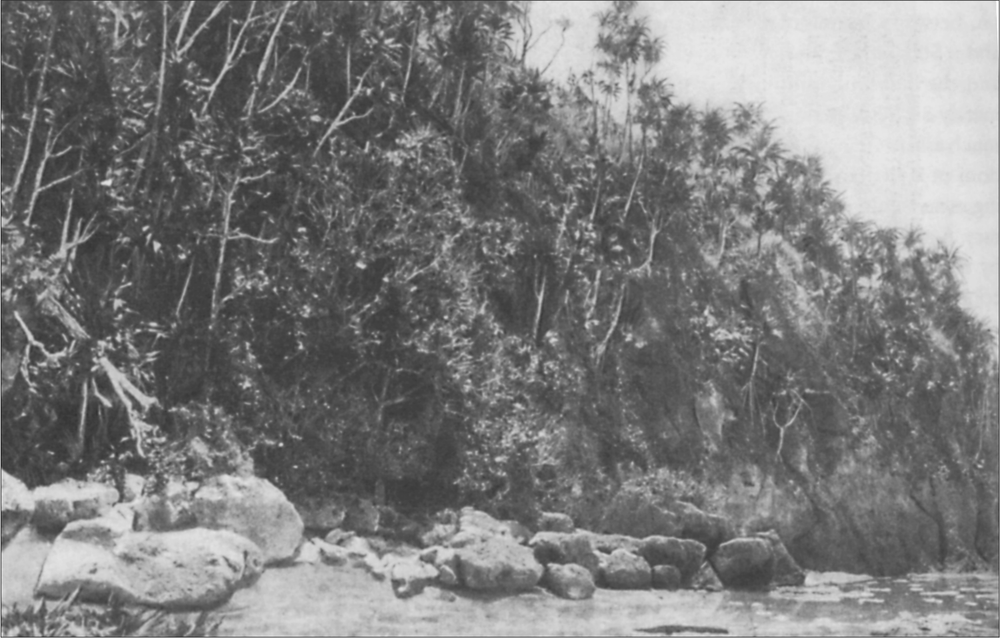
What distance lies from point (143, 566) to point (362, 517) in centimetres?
164

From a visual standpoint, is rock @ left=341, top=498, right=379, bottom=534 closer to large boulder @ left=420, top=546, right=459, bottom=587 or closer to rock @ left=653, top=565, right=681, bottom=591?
large boulder @ left=420, top=546, right=459, bottom=587

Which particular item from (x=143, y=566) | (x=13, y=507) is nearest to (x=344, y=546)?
(x=143, y=566)

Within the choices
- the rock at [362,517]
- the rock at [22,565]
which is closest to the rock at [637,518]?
the rock at [362,517]

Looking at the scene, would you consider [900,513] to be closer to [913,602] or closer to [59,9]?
[913,602]

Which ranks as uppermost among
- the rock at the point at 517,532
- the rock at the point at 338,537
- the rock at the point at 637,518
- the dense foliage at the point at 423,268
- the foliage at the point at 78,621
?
the dense foliage at the point at 423,268

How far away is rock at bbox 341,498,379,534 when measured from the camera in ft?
23.1

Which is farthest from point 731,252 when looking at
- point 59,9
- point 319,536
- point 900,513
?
point 59,9

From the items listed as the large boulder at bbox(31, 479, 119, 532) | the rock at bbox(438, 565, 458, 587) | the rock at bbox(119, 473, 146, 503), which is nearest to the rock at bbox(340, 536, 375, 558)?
the rock at bbox(438, 565, 458, 587)

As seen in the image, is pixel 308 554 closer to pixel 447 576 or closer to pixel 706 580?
pixel 447 576

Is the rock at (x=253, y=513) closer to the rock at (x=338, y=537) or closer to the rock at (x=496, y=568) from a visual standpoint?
the rock at (x=338, y=537)

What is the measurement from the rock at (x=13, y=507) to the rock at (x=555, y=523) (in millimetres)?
3549

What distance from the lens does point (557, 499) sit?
297 inches

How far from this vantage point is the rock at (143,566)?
19.2ft

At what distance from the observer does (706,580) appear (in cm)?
734
